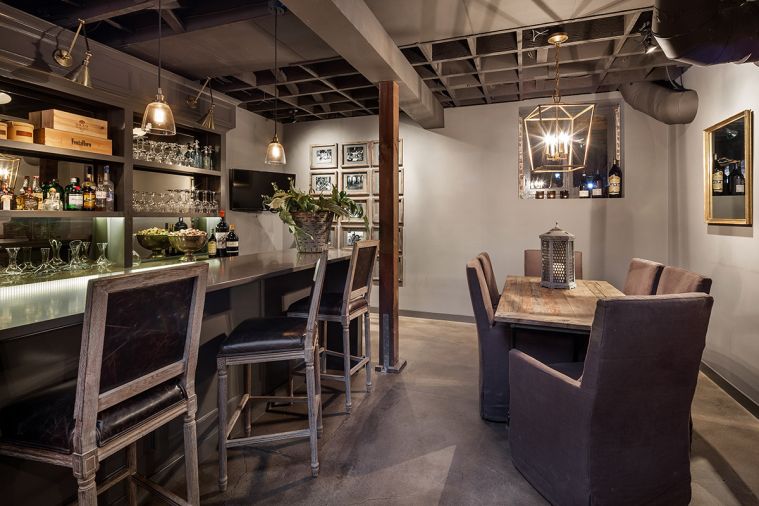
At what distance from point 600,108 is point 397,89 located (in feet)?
8.74

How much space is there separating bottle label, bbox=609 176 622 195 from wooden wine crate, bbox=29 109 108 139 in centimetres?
498

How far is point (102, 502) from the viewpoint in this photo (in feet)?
5.59

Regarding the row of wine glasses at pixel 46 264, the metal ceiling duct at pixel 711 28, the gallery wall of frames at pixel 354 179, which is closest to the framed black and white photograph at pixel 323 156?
the gallery wall of frames at pixel 354 179

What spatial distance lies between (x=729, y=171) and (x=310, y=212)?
10.3 ft

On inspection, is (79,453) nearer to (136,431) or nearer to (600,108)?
(136,431)

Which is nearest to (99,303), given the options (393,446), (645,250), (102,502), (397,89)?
(102,502)

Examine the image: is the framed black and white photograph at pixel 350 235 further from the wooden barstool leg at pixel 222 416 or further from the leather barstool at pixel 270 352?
the wooden barstool leg at pixel 222 416

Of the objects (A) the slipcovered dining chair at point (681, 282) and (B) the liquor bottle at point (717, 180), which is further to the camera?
(B) the liquor bottle at point (717, 180)

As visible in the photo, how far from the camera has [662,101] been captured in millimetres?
4090

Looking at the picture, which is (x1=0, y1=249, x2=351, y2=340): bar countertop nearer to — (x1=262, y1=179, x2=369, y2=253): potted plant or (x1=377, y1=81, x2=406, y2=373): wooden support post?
(x1=262, y1=179, x2=369, y2=253): potted plant

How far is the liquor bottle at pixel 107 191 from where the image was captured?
10.9 ft

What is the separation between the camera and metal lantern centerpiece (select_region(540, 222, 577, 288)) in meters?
3.07

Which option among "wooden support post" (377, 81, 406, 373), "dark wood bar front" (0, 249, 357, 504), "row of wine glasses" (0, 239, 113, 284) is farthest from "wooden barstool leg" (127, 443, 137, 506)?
"wooden support post" (377, 81, 406, 373)

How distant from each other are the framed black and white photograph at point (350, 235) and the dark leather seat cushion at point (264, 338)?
382 cm
